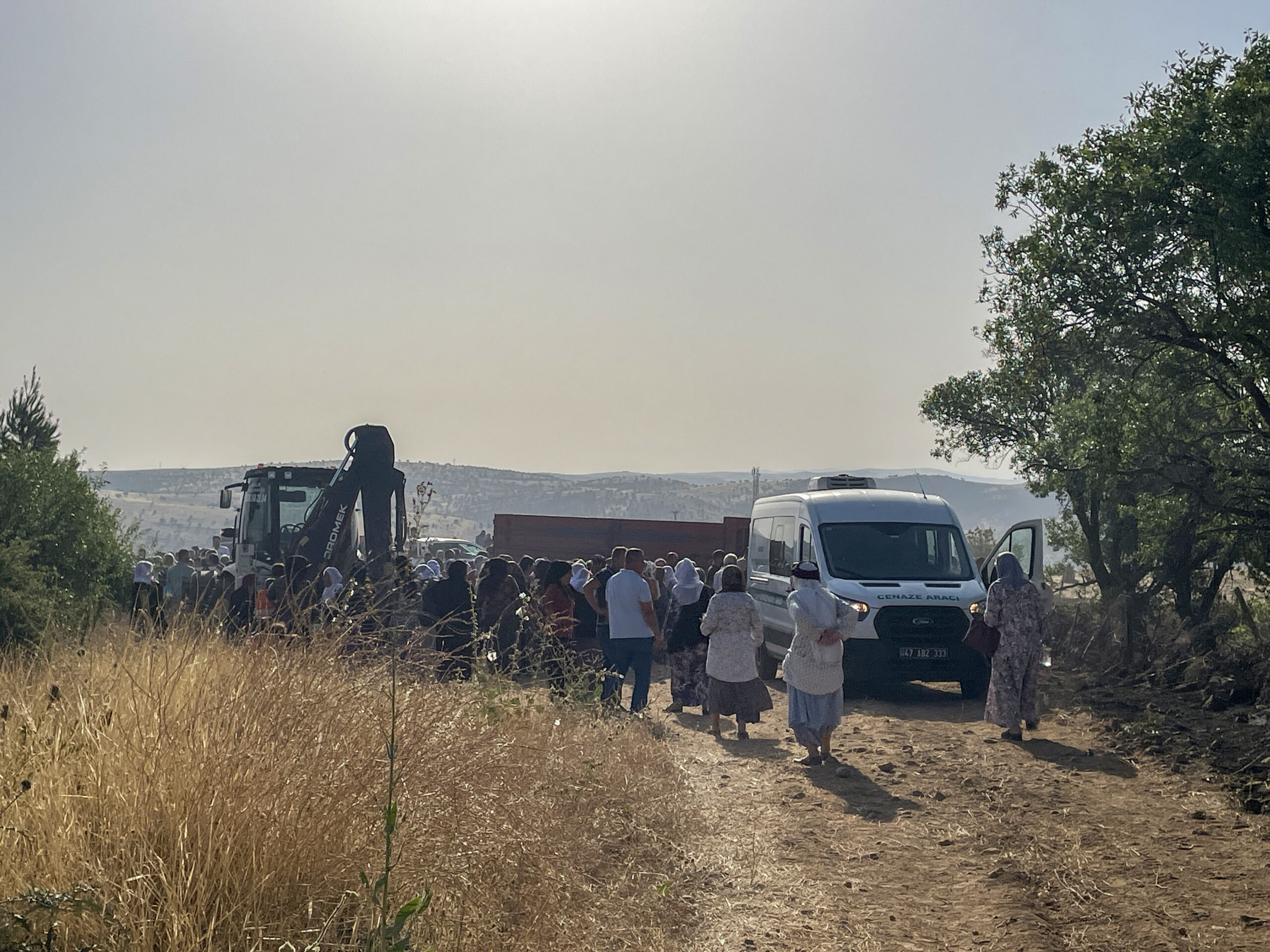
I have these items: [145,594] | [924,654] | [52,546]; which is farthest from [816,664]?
[52,546]

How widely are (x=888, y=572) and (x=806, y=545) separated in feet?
3.74

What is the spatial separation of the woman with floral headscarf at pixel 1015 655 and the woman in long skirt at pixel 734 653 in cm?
225

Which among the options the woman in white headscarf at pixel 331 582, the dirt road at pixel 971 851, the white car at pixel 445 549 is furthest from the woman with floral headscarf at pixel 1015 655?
the white car at pixel 445 549

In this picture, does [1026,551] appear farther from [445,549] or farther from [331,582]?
[445,549]

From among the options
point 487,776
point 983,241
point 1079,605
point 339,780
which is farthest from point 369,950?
point 1079,605

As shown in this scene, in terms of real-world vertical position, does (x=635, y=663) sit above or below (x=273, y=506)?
below

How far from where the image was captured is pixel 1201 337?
12.9 metres

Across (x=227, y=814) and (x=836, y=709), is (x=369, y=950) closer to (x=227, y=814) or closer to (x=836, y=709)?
(x=227, y=814)

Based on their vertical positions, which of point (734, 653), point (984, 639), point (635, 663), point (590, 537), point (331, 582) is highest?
point (590, 537)

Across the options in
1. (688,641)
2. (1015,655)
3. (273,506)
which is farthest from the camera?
(273,506)

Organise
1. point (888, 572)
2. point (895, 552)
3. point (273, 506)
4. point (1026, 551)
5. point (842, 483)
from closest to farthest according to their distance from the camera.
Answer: point (888, 572) → point (895, 552) → point (1026, 551) → point (842, 483) → point (273, 506)

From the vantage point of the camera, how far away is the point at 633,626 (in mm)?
11953

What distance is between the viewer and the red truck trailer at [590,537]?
2427cm

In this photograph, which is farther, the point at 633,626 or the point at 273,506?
the point at 273,506
